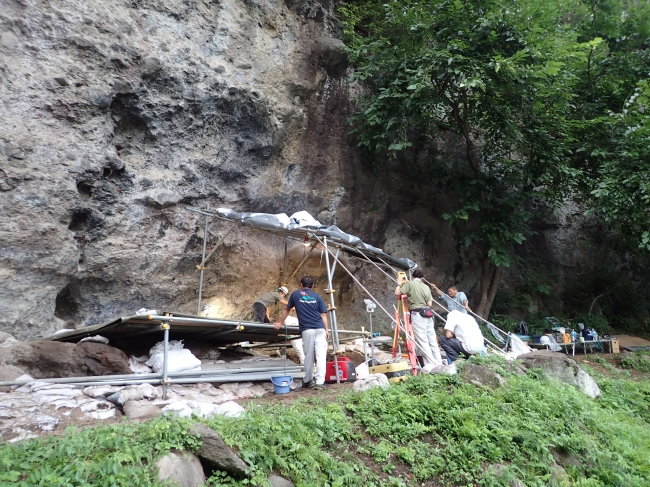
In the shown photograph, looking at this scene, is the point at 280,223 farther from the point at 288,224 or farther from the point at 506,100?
the point at 506,100

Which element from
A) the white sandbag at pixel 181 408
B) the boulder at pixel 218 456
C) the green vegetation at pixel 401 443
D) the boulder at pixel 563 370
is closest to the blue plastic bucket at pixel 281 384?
the green vegetation at pixel 401 443

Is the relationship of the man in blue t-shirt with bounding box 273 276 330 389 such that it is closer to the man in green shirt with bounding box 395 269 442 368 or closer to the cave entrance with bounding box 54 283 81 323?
the man in green shirt with bounding box 395 269 442 368

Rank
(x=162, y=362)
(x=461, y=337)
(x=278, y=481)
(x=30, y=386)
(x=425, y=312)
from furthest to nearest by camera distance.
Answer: (x=461, y=337) < (x=425, y=312) < (x=162, y=362) < (x=30, y=386) < (x=278, y=481)

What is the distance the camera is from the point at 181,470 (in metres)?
2.97

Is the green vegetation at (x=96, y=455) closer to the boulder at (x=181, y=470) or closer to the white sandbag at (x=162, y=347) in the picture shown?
the boulder at (x=181, y=470)

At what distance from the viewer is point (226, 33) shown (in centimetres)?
1066

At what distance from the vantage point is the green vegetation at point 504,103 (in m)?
10.8

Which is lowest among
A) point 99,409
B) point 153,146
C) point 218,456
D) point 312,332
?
point 99,409

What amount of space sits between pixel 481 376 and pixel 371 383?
1594mm

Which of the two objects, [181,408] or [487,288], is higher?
[487,288]

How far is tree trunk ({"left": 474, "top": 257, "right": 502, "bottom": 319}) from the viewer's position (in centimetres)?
1316

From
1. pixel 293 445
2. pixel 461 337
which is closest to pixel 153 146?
pixel 461 337

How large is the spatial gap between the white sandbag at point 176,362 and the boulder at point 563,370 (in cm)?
523

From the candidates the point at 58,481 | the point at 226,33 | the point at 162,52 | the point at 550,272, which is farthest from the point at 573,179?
the point at 58,481
